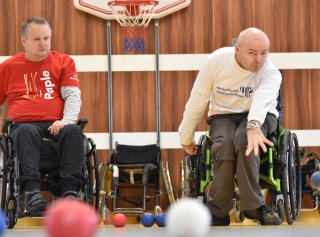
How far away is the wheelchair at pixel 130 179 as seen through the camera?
5.60 meters

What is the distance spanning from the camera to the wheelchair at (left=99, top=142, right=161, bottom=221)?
5.60 metres

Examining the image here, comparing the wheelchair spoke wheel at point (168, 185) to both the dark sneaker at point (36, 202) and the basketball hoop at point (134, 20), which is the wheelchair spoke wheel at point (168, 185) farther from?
the dark sneaker at point (36, 202)

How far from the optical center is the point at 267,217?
12.3 ft

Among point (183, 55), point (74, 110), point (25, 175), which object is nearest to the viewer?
point (25, 175)

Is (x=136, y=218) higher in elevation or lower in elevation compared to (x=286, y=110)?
lower

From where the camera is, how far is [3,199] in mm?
4113

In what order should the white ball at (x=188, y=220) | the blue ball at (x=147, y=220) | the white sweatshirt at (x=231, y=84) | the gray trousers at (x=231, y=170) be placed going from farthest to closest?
the blue ball at (x=147, y=220), the white sweatshirt at (x=231, y=84), the gray trousers at (x=231, y=170), the white ball at (x=188, y=220)

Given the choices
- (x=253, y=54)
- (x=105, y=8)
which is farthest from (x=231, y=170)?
(x=105, y=8)

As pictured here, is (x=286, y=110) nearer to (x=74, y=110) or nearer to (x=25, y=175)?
(x=74, y=110)

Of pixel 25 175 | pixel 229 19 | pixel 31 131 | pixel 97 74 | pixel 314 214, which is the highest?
pixel 229 19

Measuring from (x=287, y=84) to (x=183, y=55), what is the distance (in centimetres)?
94

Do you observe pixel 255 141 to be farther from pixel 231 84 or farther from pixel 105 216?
pixel 105 216

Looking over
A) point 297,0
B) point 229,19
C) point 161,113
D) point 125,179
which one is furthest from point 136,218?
point 297,0

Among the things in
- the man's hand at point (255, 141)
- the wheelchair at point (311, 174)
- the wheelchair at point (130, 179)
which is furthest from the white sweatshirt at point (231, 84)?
the wheelchair at point (130, 179)
